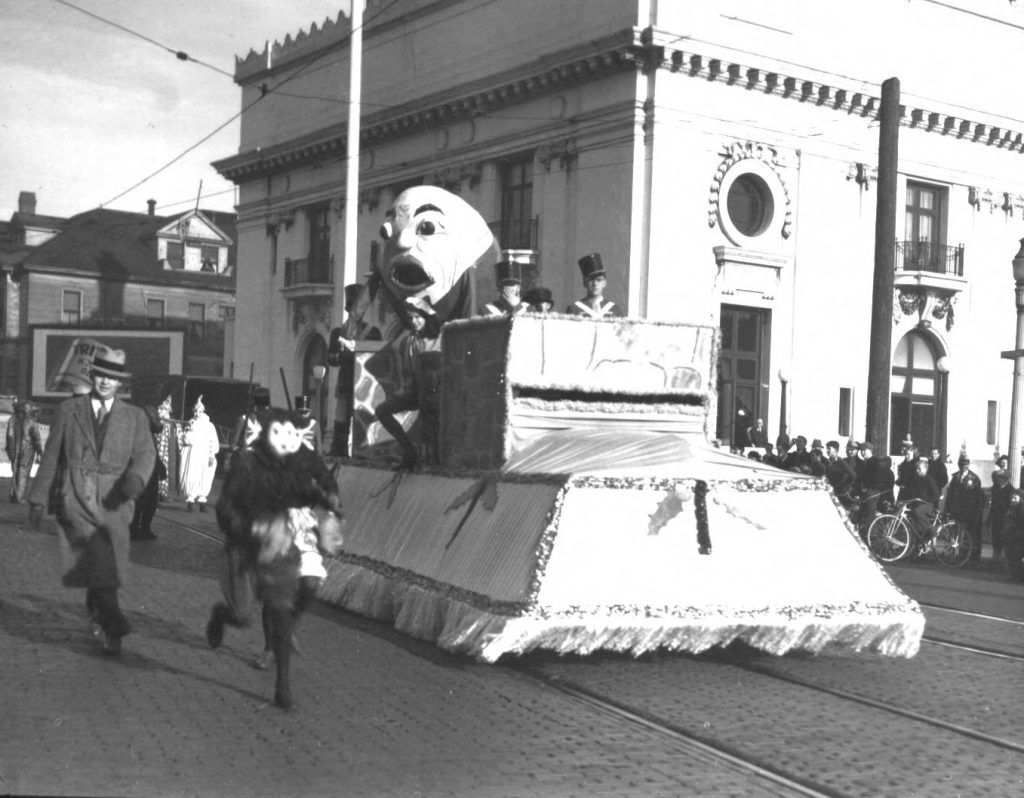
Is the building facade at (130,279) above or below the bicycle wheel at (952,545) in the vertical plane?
above

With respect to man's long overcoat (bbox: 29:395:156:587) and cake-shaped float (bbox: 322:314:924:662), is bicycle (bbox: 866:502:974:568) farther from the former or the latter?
man's long overcoat (bbox: 29:395:156:587)

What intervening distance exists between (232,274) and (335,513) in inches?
2419

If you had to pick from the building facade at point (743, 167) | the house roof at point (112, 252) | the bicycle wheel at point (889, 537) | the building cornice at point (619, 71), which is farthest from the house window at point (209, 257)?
the bicycle wheel at point (889, 537)

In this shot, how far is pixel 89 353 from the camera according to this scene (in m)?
8.61

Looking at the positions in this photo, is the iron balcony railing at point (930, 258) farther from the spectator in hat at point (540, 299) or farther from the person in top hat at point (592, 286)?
the spectator in hat at point (540, 299)

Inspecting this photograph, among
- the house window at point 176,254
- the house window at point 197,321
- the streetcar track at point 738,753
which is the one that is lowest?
the streetcar track at point 738,753

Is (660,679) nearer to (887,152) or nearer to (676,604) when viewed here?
(676,604)

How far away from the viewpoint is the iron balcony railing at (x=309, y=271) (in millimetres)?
40469

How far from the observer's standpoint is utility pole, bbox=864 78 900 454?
2031cm

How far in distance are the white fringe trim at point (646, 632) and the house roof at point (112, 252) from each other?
56.2 meters

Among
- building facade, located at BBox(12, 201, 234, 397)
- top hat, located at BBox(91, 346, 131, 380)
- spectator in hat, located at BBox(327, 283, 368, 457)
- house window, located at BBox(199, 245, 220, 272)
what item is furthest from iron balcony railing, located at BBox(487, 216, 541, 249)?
house window, located at BBox(199, 245, 220, 272)

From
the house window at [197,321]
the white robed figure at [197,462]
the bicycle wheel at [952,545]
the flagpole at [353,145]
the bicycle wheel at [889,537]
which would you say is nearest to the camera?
the bicycle wheel at [889,537]

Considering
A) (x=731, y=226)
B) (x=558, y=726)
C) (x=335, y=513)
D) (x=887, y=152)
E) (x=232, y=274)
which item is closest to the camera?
(x=558, y=726)

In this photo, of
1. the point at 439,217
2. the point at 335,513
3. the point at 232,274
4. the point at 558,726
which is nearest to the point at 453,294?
the point at 439,217
